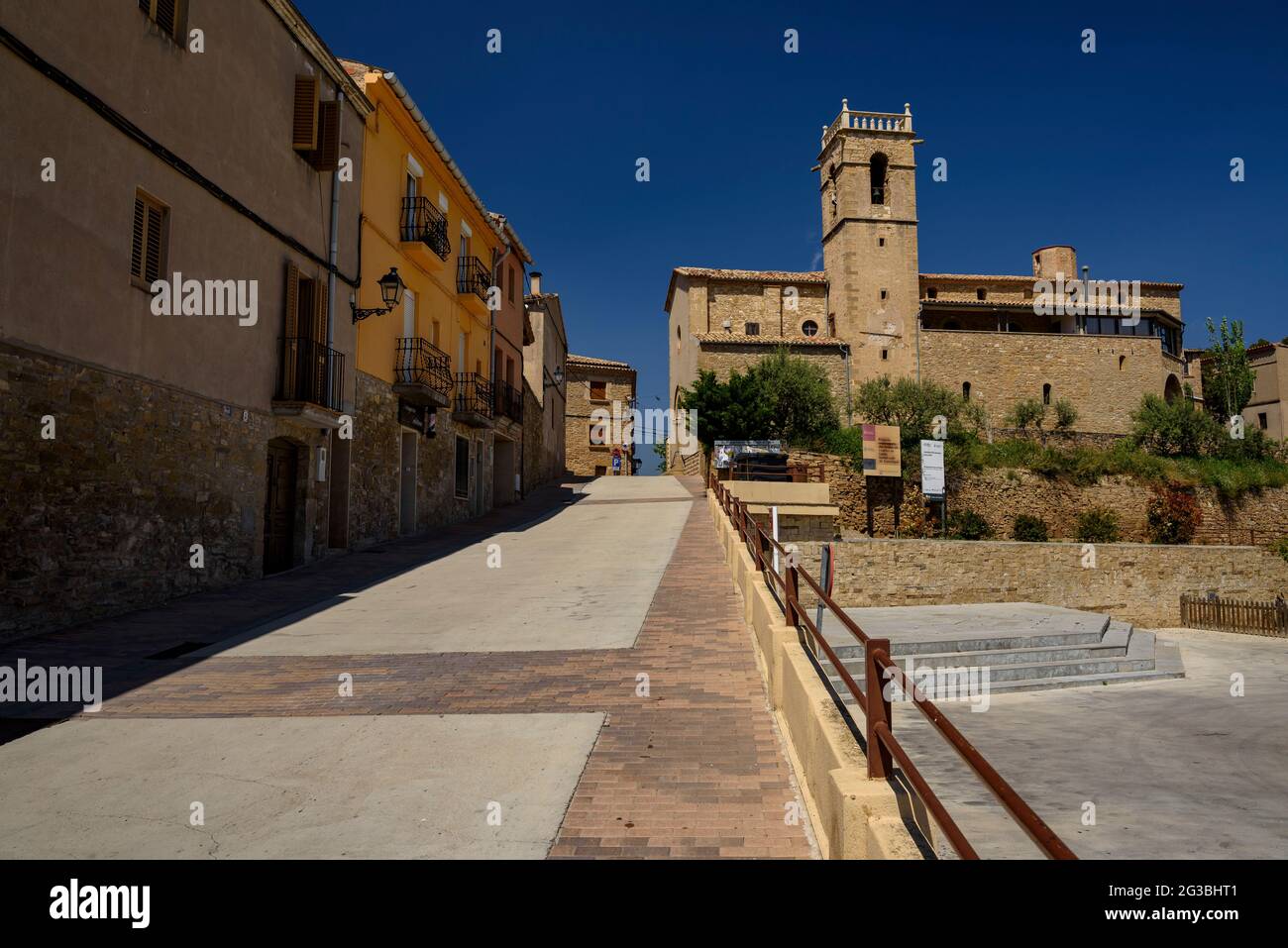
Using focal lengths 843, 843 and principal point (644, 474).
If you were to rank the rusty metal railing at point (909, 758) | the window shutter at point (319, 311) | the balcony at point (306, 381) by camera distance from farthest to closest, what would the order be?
1. the window shutter at point (319, 311)
2. the balcony at point (306, 381)
3. the rusty metal railing at point (909, 758)

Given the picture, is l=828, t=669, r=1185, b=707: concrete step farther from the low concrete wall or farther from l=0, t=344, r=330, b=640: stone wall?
l=0, t=344, r=330, b=640: stone wall

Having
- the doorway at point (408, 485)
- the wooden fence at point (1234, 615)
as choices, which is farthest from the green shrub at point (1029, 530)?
the doorway at point (408, 485)

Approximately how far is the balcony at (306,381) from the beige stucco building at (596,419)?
111 ft

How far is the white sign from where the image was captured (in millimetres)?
28859

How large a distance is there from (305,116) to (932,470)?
22.3m

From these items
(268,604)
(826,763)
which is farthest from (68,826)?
(268,604)

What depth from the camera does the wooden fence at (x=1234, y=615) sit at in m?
23.2

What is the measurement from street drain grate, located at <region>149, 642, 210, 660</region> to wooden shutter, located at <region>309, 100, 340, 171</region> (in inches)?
372

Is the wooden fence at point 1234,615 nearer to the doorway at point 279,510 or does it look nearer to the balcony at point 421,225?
the balcony at point 421,225

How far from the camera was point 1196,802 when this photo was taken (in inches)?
326

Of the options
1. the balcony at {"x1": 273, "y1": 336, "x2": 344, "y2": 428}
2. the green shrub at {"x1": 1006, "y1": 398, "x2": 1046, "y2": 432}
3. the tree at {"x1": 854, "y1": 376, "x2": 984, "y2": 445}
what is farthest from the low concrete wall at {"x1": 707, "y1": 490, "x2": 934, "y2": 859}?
the green shrub at {"x1": 1006, "y1": 398, "x2": 1046, "y2": 432}

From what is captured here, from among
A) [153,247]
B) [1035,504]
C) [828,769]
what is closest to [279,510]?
[153,247]

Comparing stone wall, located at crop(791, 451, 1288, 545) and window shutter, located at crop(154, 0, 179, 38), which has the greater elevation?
window shutter, located at crop(154, 0, 179, 38)
